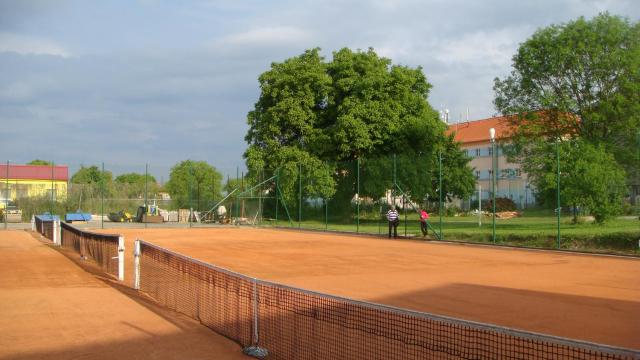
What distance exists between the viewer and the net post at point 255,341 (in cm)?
643

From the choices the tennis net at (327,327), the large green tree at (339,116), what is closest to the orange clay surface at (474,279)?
the tennis net at (327,327)

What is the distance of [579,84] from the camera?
29.5 metres

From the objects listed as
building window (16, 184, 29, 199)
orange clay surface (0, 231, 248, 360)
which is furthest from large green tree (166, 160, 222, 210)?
orange clay surface (0, 231, 248, 360)

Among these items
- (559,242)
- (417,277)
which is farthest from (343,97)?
(417,277)

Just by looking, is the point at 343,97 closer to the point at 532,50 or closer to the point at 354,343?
the point at 532,50

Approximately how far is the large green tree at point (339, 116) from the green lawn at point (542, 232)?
29.5 ft

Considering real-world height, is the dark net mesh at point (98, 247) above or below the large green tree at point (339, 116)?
below

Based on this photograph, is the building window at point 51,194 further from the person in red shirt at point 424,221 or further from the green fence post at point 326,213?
the person in red shirt at point 424,221

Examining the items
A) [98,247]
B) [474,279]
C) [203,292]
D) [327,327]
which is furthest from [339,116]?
[327,327]

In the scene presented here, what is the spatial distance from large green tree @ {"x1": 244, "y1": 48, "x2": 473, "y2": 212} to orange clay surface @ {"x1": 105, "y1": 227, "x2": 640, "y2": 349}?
16282 mm

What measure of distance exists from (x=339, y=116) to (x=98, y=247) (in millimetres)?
25377

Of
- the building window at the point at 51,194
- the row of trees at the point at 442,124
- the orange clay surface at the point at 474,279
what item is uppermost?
the row of trees at the point at 442,124

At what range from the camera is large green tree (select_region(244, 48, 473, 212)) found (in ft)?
126

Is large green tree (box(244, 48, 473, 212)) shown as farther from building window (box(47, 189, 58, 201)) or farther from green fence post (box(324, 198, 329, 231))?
building window (box(47, 189, 58, 201))
